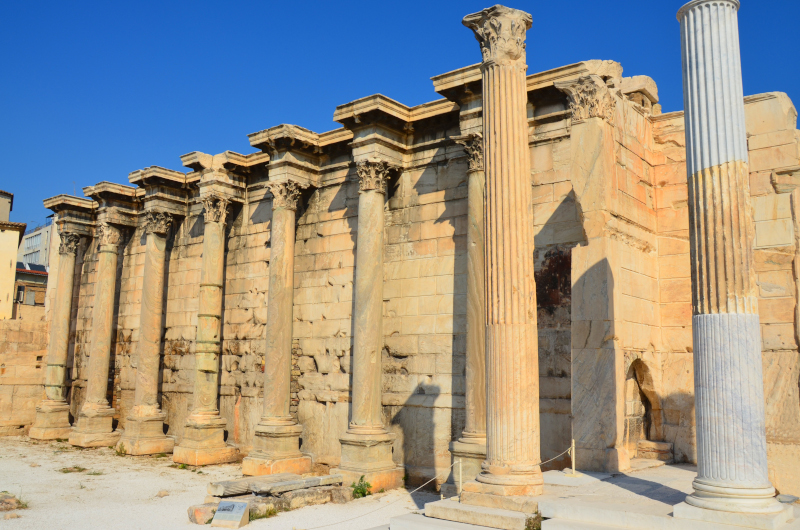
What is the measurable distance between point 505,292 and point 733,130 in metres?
2.93

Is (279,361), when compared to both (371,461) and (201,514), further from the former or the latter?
(201,514)

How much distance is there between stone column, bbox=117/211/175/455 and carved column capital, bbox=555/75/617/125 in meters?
11.5

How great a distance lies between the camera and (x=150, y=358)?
1711cm

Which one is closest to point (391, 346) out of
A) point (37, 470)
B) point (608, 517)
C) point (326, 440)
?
point (326, 440)

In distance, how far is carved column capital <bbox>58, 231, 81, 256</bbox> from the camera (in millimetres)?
20344

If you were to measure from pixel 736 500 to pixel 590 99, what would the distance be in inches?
239

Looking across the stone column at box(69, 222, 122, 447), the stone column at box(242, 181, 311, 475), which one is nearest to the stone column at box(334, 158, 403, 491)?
the stone column at box(242, 181, 311, 475)

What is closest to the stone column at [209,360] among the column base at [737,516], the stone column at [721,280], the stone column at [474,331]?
the stone column at [474,331]

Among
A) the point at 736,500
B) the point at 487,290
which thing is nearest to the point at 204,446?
the point at 487,290

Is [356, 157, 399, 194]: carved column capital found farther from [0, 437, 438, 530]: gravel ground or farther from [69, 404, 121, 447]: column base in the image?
[69, 404, 121, 447]: column base

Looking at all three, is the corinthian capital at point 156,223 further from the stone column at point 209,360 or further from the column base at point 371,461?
the column base at point 371,461

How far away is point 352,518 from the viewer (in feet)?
33.5

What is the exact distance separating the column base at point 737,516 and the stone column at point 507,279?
1.61 meters

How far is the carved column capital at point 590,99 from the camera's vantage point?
33.2 feet
